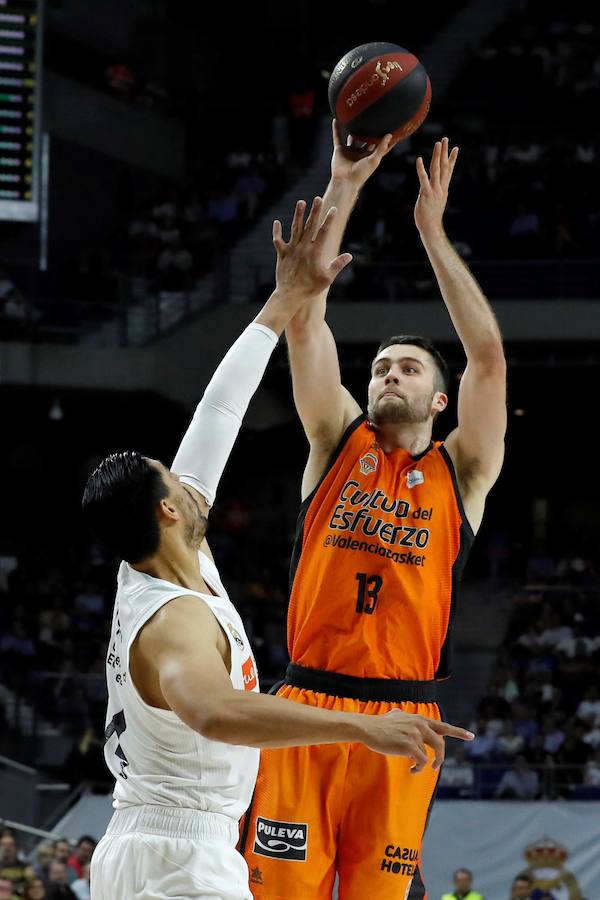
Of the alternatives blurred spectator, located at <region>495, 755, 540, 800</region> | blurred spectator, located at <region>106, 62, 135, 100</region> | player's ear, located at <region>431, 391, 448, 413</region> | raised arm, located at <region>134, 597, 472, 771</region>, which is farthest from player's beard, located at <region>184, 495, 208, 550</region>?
blurred spectator, located at <region>106, 62, 135, 100</region>

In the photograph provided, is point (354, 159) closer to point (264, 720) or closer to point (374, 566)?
point (374, 566)

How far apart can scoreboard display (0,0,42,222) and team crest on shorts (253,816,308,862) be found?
10003mm

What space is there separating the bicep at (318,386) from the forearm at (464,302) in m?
0.48

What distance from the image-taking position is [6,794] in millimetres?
13906

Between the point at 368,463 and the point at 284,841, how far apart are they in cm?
141

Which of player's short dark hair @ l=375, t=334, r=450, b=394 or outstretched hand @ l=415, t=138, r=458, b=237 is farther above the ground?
outstretched hand @ l=415, t=138, r=458, b=237

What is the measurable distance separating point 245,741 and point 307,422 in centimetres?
239

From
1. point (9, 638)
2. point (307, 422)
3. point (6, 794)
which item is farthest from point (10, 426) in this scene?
point (307, 422)

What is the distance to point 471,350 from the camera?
5344 mm

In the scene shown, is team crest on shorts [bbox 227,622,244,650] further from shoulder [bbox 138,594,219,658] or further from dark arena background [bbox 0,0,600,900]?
dark arena background [bbox 0,0,600,900]

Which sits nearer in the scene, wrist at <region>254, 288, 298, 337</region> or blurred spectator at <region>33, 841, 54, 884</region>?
wrist at <region>254, 288, 298, 337</region>

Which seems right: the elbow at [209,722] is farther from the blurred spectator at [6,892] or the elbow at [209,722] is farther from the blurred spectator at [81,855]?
the blurred spectator at [81,855]

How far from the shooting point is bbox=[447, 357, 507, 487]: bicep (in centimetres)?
532

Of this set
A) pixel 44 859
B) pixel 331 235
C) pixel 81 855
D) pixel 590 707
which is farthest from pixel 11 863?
pixel 331 235
